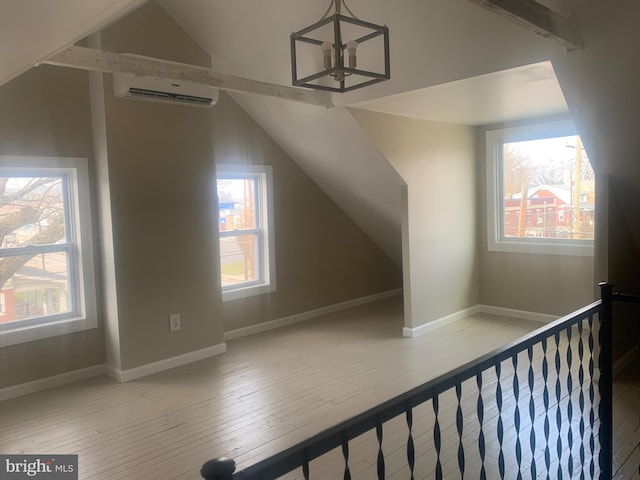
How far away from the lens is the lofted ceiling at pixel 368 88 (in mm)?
2020

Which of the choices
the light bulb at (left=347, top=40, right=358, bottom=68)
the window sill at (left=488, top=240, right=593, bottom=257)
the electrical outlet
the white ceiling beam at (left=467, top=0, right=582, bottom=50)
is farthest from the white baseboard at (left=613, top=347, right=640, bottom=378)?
the electrical outlet

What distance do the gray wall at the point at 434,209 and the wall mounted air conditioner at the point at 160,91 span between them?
128cm

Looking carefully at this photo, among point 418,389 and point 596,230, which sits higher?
point 596,230

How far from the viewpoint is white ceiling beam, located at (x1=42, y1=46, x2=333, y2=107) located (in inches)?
119

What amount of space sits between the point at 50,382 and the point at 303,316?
2729 millimetres

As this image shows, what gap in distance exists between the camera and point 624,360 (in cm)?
399

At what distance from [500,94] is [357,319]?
2948mm

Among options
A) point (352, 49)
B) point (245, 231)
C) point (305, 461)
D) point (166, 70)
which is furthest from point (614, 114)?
point (245, 231)

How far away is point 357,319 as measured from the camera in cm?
579

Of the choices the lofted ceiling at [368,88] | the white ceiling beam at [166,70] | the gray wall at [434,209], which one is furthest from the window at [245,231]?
the gray wall at [434,209]

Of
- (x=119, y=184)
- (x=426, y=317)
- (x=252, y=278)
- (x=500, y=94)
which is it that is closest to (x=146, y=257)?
(x=119, y=184)

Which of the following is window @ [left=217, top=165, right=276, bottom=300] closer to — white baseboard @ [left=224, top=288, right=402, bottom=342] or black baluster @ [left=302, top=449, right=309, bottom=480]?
white baseboard @ [left=224, top=288, right=402, bottom=342]

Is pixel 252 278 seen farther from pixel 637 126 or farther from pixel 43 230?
pixel 637 126

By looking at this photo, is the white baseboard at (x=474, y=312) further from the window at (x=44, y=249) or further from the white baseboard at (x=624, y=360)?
the window at (x=44, y=249)
